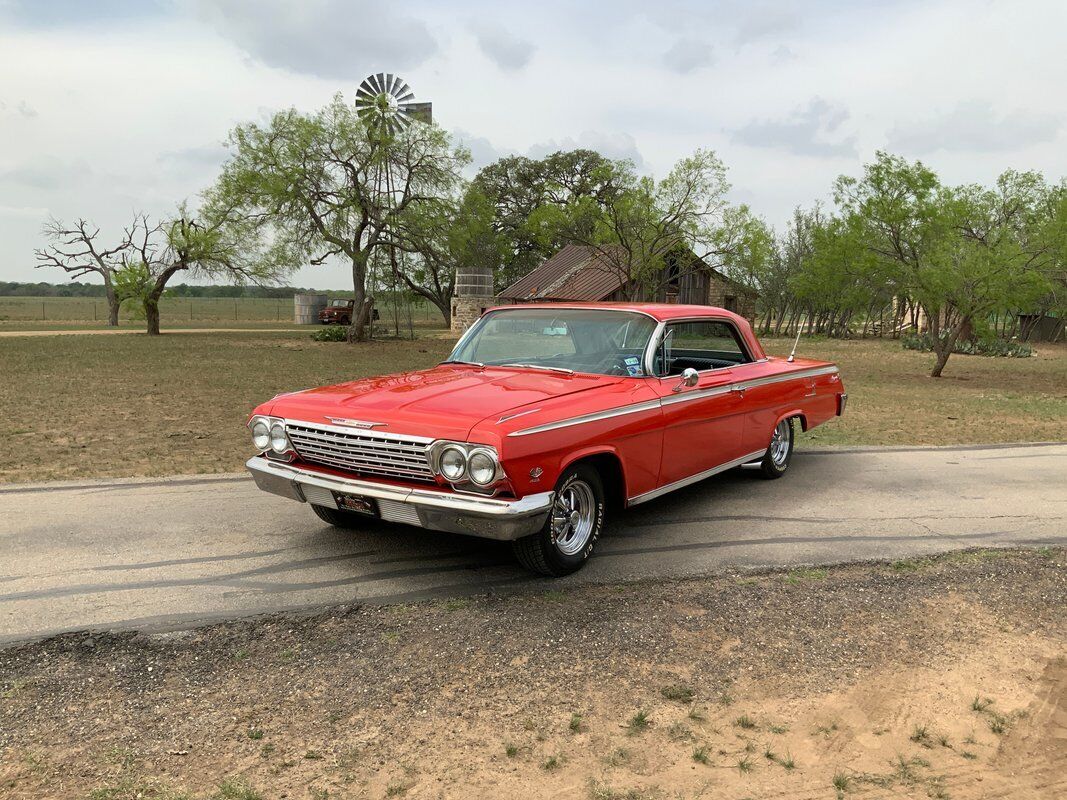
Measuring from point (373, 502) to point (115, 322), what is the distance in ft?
153

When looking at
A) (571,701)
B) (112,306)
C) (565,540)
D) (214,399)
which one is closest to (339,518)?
(565,540)

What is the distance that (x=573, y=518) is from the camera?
4.55 m

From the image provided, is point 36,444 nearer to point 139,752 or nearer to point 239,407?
point 239,407

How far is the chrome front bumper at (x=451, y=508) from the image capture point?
3.87m

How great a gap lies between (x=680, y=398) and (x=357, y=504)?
7.05 ft

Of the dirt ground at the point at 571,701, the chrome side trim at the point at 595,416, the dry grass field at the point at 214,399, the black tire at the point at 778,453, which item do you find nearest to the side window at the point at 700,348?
the chrome side trim at the point at 595,416

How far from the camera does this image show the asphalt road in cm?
419

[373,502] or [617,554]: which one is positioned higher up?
[373,502]

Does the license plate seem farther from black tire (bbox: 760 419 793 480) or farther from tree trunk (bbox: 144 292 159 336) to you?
tree trunk (bbox: 144 292 159 336)

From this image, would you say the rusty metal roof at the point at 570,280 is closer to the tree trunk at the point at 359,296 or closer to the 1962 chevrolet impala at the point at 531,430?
the tree trunk at the point at 359,296

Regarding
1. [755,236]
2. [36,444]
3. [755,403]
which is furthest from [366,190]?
[755,403]

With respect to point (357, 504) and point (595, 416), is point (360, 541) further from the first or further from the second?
point (595, 416)

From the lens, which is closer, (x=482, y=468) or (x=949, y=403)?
(x=482, y=468)

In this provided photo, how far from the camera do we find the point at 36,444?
337 inches
